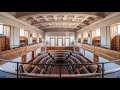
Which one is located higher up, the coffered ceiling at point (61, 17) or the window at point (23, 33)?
Result: the coffered ceiling at point (61, 17)

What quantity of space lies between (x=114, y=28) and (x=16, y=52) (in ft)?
28.6

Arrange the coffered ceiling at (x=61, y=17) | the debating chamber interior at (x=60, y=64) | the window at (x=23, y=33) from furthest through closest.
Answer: the window at (x=23, y=33)
the coffered ceiling at (x=61, y=17)
the debating chamber interior at (x=60, y=64)

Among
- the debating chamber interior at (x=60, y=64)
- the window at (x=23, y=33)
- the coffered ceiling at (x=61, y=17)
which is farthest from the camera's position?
the window at (x=23, y=33)

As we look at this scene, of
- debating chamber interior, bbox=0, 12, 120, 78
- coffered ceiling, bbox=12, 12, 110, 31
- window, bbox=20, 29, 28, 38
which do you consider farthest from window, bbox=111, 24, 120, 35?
window, bbox=20, 29, 28, 38

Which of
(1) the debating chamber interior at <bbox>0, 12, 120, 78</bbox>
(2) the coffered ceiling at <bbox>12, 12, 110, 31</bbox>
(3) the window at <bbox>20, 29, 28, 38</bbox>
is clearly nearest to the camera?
(1) the debating chamber interior at <bbox>0, 12, 120, 78</bbox>

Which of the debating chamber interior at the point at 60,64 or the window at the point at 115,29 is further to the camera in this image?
the window at the point at 115,29

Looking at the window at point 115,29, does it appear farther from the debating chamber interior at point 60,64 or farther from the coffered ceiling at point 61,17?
the coffered ceiling at point 61,17

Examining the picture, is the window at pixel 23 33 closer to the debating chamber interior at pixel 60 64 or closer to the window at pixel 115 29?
the debating chamber interior at pixel 60 64

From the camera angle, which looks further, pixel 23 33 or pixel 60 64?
pixel 23 33

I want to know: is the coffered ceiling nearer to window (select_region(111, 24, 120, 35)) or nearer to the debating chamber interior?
the debating chamber interior

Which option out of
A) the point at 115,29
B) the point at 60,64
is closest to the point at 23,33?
the point at 115,29

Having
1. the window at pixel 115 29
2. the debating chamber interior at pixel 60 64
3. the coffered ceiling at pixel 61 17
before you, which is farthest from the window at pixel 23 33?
the window at pixel 115 29

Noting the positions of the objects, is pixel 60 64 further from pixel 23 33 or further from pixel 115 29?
pixel 23 33
